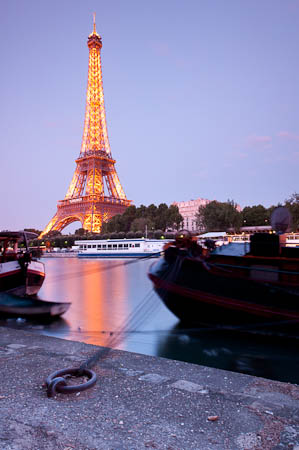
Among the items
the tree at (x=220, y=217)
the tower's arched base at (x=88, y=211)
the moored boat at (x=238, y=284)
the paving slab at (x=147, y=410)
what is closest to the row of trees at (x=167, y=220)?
the tree at (x=220, y=217)

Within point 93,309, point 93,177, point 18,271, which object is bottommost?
point 93,309

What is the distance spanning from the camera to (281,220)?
7.75 m

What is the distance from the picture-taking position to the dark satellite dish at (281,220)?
25.5 feet

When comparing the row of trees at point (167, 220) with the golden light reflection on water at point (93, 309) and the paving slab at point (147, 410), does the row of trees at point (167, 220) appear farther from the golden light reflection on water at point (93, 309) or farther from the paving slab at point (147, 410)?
the paving slab at point (147, 410)

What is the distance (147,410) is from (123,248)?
151 feet

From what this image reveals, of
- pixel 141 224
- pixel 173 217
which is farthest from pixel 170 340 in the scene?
pixel 173 217

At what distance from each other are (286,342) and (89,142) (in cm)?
8524

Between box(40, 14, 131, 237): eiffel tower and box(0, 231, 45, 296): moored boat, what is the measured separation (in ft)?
204

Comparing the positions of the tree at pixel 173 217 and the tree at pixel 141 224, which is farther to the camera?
the tree at pixel 173 217

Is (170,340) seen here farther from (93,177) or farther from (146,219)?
(93,177)

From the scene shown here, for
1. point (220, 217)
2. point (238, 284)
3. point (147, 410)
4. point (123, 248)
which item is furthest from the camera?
point (220, 217)

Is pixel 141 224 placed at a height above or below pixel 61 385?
above

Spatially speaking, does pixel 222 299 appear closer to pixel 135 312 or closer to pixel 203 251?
pixel 203 251

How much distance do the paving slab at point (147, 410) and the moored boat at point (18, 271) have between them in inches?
288
